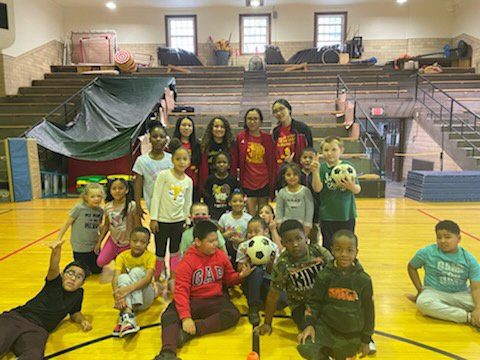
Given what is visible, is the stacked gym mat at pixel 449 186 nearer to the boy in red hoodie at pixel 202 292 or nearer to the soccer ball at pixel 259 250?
the soccer ball at pixel 259 250

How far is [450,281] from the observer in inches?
109

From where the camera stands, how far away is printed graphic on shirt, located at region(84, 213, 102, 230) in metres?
3.46

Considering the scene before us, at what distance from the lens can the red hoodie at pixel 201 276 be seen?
8.38ft

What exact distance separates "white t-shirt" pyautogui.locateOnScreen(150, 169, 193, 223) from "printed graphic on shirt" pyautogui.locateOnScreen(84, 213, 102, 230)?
27.7 inches

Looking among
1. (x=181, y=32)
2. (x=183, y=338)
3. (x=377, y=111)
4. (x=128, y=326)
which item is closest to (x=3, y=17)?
(x=181, y=32)

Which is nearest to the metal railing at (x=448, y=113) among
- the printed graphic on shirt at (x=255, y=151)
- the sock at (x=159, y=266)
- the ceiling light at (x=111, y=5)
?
the printed graphic on shirt at (x=255, y=151)

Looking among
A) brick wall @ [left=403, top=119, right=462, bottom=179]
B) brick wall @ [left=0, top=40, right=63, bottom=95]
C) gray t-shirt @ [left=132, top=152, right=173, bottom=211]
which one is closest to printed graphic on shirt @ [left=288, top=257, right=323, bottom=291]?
gray t-shirt @ [left=132, top=152, right=173, bottom=211]

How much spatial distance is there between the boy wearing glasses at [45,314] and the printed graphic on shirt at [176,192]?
81 centimetres

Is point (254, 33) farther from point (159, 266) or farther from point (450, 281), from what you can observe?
point (450, 281)

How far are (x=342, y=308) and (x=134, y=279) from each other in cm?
147

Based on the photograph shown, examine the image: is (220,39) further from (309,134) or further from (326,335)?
(326,335)

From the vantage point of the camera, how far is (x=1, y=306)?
9.74ft

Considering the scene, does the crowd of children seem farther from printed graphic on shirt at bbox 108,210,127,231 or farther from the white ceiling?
the white ceiling

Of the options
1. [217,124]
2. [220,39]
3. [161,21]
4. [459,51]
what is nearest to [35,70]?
[161,21]
